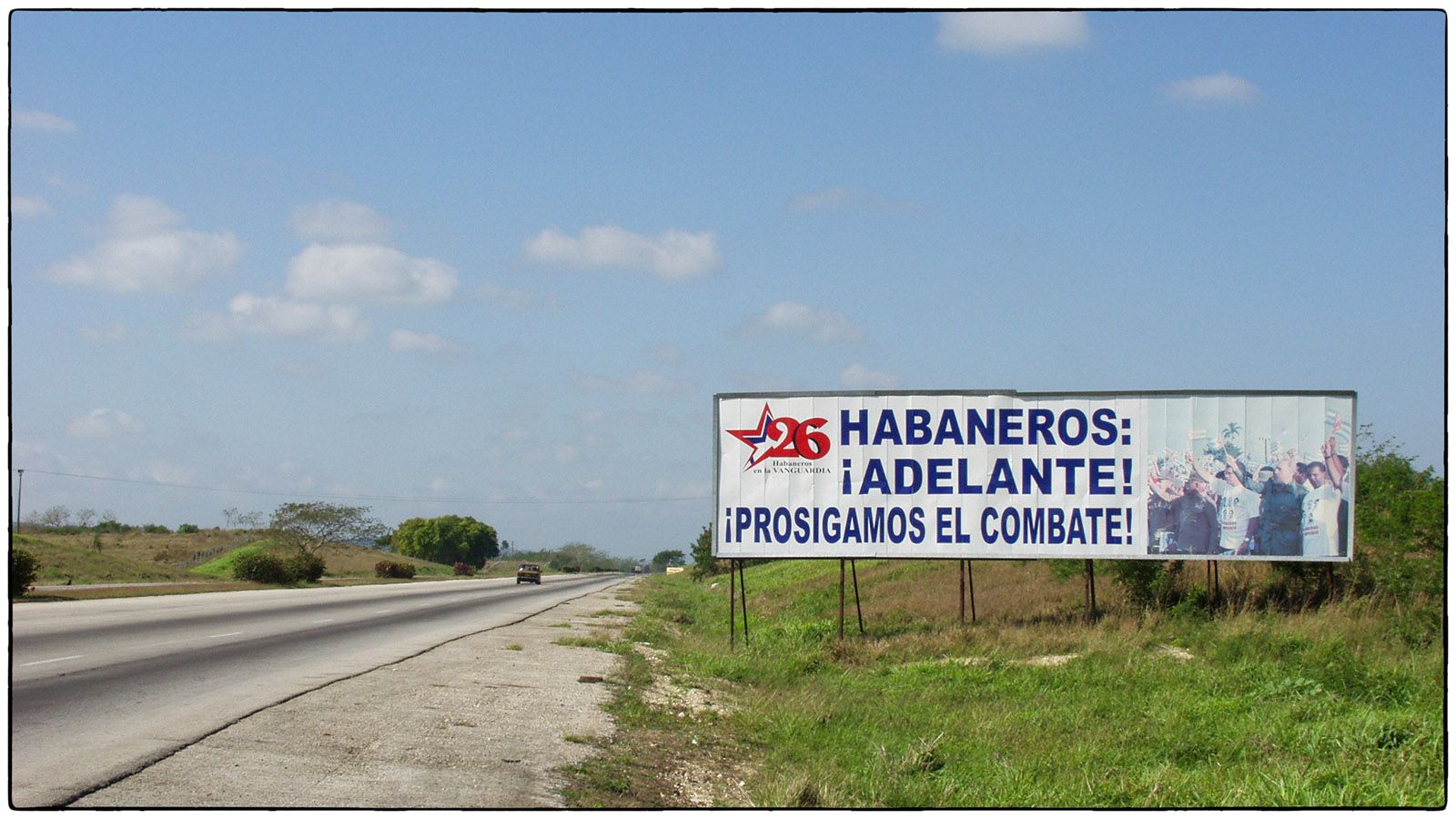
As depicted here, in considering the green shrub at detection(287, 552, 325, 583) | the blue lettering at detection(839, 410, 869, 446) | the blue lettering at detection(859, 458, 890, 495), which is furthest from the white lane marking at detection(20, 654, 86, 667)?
the green shrub at detection(287, 552, 325, 583)

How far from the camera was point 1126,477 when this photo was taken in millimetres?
22438

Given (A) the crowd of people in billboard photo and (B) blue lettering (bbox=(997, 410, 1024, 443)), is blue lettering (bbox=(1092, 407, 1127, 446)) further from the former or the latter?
(B) blue lettering (bbox=(997, 410, 1024, 443))

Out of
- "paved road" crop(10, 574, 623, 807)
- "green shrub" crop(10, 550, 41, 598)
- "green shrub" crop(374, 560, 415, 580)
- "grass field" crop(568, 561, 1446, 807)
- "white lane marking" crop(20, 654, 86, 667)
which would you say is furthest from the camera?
"green shrub" crop(374, 560, 415, 580)

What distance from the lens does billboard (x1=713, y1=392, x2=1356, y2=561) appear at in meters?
22.4

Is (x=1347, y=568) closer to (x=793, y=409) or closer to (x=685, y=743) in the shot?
(x=793, y=409)

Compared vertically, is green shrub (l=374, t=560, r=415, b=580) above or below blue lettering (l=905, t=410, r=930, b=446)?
below

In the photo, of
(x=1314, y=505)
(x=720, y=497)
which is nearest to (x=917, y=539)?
(x=720, y=497)

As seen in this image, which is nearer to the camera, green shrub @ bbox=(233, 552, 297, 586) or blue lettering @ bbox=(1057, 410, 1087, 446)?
blue lettering @ bbox=(1057, 410, 1087, 446)

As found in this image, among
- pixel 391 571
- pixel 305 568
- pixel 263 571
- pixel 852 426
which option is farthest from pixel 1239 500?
pixel 391 571

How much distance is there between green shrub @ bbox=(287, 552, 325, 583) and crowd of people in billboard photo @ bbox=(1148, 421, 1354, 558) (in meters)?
54.7

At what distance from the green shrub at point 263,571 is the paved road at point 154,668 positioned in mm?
29882

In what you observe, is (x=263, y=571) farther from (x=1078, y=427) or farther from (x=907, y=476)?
(x=1078, y=427)

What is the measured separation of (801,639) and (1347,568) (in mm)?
11166

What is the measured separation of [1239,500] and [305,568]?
57.9m
